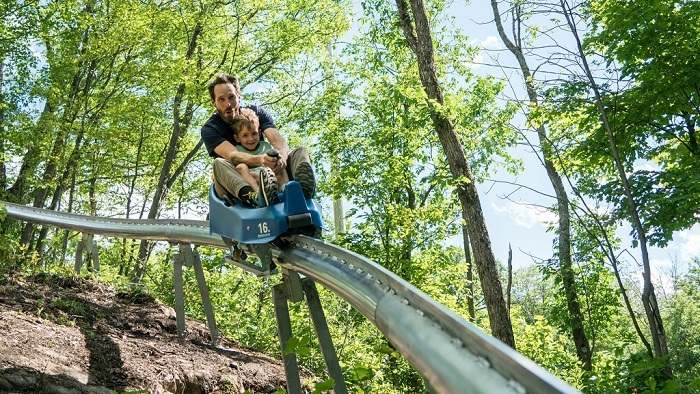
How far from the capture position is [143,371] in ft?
13.4

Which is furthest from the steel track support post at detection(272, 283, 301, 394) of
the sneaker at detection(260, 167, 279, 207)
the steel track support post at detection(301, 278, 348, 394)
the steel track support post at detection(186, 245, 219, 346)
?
the steel track support post at detection(186, 245, 219, 346)

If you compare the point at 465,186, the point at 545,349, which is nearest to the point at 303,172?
the point at 465,186

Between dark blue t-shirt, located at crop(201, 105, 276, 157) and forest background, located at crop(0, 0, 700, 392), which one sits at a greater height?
forest background, located at crop(0, 0, 700, 392)

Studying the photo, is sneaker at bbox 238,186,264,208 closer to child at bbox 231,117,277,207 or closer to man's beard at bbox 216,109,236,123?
child at bbox 231,117,277,207

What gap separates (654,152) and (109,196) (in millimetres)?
16602

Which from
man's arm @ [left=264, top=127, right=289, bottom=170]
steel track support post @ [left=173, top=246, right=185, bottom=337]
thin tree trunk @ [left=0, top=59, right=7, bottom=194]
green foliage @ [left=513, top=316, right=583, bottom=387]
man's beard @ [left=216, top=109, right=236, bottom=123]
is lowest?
steel track support post @ [left=173, top=246, right=185, bottom=337]

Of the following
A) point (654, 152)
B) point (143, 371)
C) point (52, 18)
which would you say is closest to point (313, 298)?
point (143, 371)

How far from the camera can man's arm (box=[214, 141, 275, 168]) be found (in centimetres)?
429

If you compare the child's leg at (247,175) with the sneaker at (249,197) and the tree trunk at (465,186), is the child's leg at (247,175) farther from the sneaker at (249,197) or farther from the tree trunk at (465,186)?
the tree trunk at (465,186)

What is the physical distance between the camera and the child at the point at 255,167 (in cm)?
405

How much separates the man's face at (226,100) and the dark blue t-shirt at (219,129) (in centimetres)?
7

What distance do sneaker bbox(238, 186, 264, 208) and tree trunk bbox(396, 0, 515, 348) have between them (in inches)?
137

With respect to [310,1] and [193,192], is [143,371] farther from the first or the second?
[193,192]

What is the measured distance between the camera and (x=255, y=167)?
4.34m
